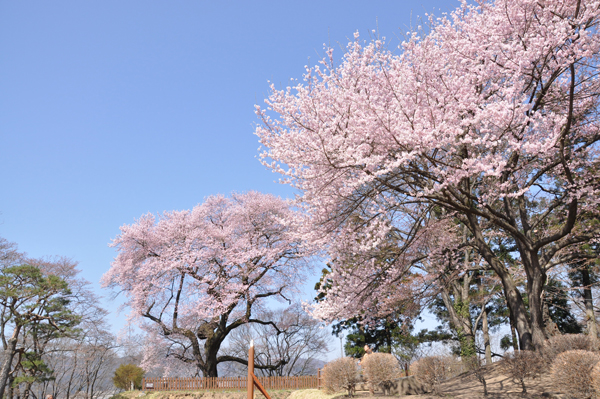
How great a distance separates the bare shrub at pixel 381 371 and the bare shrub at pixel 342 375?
39 centimetres

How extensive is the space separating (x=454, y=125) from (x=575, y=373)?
5235 millimetres

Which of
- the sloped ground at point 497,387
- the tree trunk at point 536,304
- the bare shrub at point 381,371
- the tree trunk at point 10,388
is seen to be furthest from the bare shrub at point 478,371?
the tree trunk at point 10,388

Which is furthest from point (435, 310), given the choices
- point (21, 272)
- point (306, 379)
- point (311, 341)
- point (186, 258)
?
point (21, 272)

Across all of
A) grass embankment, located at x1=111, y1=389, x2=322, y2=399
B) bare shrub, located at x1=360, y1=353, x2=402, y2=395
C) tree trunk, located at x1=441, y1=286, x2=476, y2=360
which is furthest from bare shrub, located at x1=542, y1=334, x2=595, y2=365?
grass embankment, located at x1=111, y1=389, x2=322, y2=399

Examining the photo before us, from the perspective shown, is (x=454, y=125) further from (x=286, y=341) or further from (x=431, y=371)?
(x=286, y=341)

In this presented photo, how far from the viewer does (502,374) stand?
419 inches

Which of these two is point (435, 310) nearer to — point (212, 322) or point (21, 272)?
point (212, 322)

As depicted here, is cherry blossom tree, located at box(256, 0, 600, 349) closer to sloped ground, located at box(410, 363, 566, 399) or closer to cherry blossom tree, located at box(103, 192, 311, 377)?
sloped ground, located at box(410, 363, 566, 399)

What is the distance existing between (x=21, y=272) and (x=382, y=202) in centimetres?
1618

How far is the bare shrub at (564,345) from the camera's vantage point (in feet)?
31.2

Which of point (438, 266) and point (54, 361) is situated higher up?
point (438, 266)

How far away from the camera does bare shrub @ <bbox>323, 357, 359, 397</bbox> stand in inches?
455

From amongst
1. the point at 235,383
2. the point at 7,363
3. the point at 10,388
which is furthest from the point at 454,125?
the point at 10,388

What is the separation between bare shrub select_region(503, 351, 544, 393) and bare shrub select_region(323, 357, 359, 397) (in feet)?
13.4
